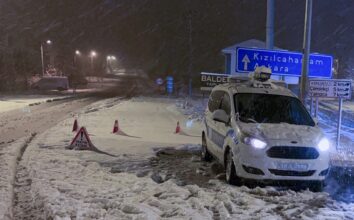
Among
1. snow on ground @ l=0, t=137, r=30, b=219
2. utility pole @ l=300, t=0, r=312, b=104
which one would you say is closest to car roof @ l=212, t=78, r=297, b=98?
utility pole @ l=300, t=0, r=312, b=104

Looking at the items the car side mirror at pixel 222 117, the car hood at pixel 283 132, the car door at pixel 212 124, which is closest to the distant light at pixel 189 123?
the car door at pixel 212 124

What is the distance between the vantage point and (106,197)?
22.9 ft

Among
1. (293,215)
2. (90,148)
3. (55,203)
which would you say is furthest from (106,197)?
(90,148)

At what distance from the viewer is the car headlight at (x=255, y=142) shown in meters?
7.44

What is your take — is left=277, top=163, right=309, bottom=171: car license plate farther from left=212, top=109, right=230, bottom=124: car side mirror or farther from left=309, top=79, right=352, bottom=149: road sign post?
left=309, top=79, right=352, bottom=149: road sign post

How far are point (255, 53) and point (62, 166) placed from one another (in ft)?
24.6

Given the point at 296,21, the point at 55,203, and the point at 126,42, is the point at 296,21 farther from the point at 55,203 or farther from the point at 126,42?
the point at 55,203

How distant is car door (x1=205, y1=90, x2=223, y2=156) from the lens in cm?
930

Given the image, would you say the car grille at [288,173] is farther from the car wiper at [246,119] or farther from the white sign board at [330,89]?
the white sign board at [330,89]

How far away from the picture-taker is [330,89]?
12680 mm

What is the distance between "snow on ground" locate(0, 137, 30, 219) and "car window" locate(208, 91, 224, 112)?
4.42m

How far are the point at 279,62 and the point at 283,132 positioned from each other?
7.19 meters

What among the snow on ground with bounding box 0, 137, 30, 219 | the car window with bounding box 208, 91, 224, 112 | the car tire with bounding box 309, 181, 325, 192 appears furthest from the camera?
the car window with bounding box 208, 91, 224, 112

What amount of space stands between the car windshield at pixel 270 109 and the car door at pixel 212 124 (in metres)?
0.92
